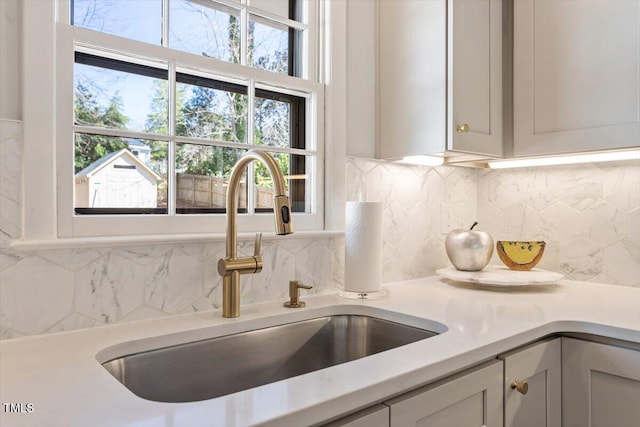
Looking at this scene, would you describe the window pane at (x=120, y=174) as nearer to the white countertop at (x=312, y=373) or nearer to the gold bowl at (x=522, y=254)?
the white countertop at (x=312, y=373)

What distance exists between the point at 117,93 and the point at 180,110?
0.17 m

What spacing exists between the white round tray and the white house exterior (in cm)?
108

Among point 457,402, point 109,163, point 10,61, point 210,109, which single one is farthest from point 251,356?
point 10,61

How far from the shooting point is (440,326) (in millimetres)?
1114

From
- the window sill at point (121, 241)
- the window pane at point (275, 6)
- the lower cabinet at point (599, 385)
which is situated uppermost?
the window pane at point (275, 6)

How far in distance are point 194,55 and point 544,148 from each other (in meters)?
1.21

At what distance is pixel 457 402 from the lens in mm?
905

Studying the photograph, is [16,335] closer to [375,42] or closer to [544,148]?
[375,42]

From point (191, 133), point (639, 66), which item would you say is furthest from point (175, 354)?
point (639, 66)

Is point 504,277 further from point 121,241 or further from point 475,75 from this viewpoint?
point 121,241

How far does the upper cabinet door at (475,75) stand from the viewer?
145 centimetres

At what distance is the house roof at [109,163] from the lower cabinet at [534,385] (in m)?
1.03

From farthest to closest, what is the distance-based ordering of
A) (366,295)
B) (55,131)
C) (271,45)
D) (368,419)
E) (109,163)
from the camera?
1. (271,45)
2. (366,295)
3. (109,163)
4. (55,131)
5. (368,419)

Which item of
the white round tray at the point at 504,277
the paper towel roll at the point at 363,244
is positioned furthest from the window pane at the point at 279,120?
the white round tray at the point at 504,277
